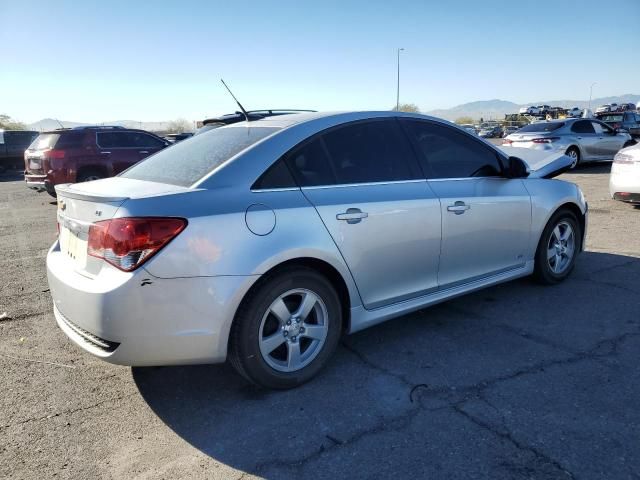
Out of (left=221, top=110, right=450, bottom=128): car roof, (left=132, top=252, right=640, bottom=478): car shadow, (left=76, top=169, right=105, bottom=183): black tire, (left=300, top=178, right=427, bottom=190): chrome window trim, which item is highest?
(left=221, top=110, right=450, bottom=128): car roof

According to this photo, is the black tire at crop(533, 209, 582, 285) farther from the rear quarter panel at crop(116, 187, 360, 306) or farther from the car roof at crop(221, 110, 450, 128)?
the rear quarter panel at crop(116, 187, 360, 306)

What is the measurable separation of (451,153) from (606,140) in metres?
14.1

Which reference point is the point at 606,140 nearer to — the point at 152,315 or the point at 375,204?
the point at 375,204

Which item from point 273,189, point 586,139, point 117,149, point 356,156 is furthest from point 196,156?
point 586,139

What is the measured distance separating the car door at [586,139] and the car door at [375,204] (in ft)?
44.6

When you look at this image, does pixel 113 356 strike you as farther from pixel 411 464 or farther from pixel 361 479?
pixel 411 464

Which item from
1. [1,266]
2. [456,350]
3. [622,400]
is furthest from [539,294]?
[1,266]

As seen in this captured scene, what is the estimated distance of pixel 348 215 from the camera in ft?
10.7

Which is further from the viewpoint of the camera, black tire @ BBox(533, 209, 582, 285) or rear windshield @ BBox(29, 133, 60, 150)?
rear windshield @ BBox(29, 133, 60, 150)

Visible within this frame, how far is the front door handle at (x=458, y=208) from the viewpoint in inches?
151

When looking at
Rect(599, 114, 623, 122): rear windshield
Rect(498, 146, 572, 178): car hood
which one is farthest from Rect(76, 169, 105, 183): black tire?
Rect(599, 114, 623, 122): rear windshield

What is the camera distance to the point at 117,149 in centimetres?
1228

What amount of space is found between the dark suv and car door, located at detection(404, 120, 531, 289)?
386 inches

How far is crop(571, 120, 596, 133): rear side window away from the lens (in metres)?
15.2
